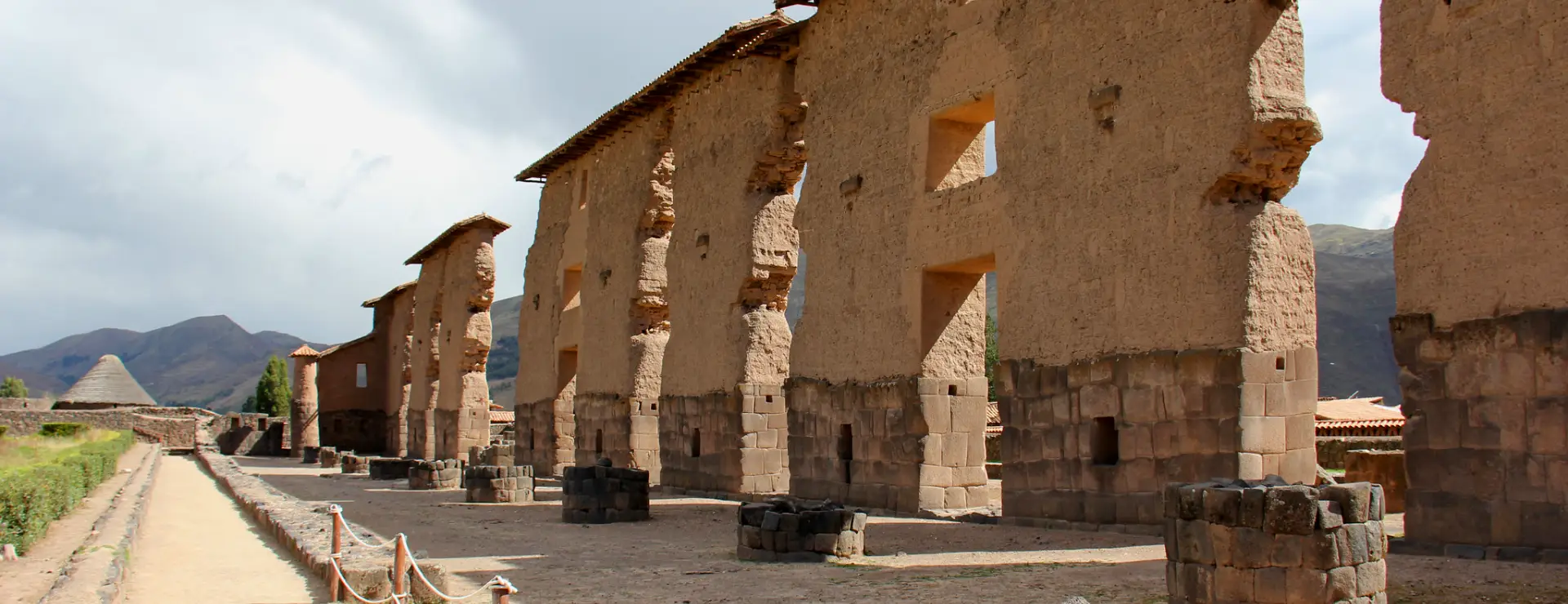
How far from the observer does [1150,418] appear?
1008 centimetres

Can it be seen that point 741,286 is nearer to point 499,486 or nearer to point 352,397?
point 499,486

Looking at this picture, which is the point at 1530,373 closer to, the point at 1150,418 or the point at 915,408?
the point at 1150,418

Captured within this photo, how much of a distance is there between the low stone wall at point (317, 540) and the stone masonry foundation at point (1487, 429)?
6.70 m

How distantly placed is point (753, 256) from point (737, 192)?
1134 mm

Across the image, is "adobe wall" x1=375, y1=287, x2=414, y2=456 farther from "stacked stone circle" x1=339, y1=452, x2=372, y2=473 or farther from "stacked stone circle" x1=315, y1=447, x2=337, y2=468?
"stacked stone circle" x1=339, y1=452, x2=372, y2=473

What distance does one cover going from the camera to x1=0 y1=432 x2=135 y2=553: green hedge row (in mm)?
11453

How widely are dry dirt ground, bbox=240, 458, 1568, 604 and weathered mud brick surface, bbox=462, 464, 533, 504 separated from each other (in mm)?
3645

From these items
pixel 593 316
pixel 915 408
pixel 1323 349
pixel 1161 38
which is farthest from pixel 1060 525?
pixel 1323 349

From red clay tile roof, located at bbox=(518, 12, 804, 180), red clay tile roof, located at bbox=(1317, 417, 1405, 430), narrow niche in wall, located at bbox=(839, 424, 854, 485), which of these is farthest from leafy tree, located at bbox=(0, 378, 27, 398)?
red clay tile roof, located at bbox=(1317, 417, 1405, 430)

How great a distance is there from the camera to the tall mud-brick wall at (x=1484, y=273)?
764 cm

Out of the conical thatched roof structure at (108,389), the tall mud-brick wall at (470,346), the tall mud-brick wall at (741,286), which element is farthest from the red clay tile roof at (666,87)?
the conical thatched roof structure at (108,389)

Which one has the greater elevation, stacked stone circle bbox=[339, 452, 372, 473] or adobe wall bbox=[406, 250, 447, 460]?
adobe wall bbox=[406, 250, 447, 460]

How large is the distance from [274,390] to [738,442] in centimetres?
5885

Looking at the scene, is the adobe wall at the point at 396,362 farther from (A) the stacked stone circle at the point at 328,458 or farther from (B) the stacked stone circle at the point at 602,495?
(B) the stacked stone circle at the point at 602,495
